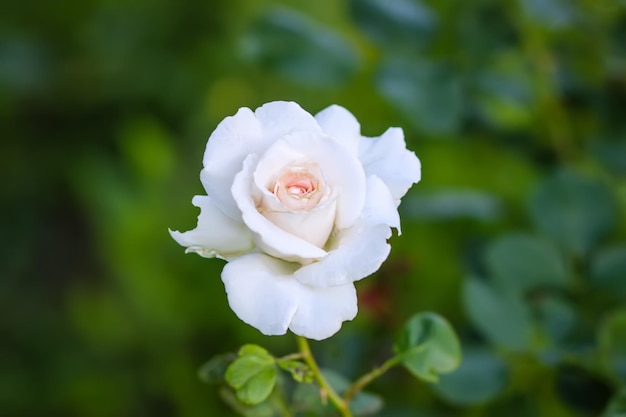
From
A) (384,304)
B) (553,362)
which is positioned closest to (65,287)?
(384,304)

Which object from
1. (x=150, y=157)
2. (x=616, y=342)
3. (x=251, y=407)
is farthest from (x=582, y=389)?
(x=150, y=157)

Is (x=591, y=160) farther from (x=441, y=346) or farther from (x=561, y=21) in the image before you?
(x=441, y=346)

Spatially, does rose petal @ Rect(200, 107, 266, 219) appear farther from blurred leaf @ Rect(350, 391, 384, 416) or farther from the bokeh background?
the bokeh background

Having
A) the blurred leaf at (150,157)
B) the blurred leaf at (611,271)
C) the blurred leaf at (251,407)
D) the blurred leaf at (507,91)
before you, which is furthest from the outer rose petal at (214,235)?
the blurred leaf at (150,157)

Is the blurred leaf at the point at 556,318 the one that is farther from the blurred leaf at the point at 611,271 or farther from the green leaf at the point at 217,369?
the green leaf at the point at 217,369

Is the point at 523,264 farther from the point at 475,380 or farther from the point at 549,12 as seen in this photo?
the point at 549,12

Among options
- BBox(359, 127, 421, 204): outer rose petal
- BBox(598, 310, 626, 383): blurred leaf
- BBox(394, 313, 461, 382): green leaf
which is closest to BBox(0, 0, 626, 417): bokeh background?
BBox(598, 310, 626, 383): blurred leaf

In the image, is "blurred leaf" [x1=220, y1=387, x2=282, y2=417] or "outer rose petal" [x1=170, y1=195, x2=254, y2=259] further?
"blurred leaf" [x1=220, y1=387, x2=282, y2=417]
